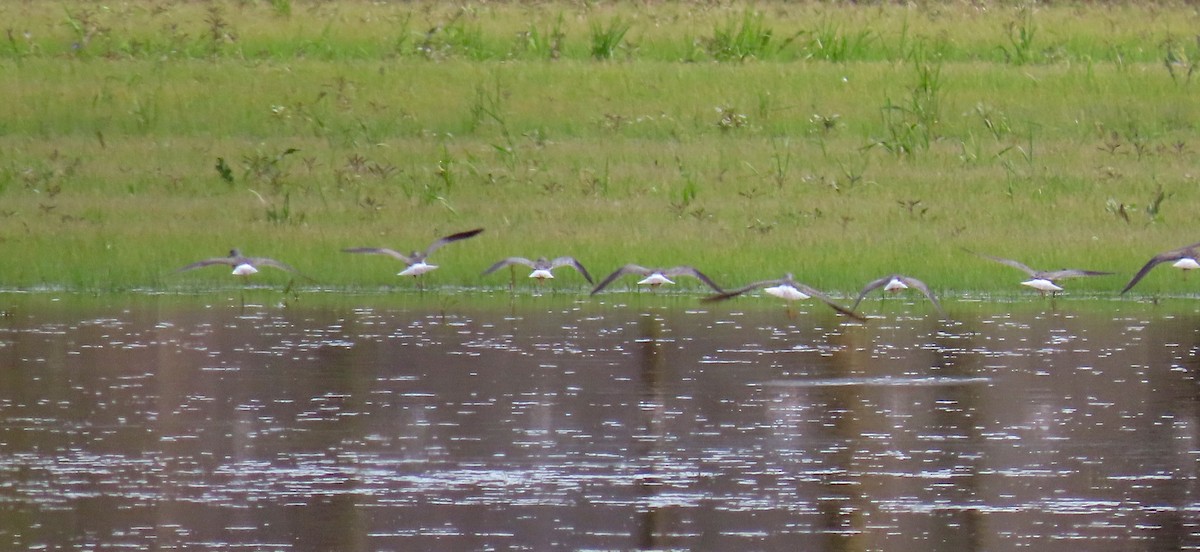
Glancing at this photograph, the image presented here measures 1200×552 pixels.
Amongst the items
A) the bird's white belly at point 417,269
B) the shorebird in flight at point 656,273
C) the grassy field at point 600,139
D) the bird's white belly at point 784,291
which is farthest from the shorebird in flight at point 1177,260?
the bird's white belly at point 417,269

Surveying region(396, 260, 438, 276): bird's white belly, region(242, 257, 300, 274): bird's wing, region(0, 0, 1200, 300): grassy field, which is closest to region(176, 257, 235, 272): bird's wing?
region(242, 257, 300, 274): bird's wing

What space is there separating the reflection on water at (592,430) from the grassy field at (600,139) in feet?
7.90

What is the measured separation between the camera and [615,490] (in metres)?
10.0

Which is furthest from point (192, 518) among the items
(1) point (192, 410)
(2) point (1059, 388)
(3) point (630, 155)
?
(3) point (630, 155)

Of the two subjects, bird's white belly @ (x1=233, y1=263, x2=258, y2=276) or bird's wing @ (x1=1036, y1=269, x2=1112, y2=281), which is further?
bird's white belly @ (x1=233, y1=263, x2=258, y2=276)

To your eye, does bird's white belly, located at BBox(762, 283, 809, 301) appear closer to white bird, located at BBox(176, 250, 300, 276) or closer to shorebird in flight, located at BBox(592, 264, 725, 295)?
shorebird in flight, located at BBox(592, 264, 725, 295)

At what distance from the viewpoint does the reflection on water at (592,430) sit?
927 cm

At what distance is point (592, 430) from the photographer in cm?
1162

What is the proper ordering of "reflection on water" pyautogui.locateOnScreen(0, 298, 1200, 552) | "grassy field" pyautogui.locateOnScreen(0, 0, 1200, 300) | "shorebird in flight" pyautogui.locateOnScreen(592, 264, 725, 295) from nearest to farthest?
"reflection on water" pyautogui.locateOnScreen(0, 298, 1200, 552)
"shorebird in flight" pyautogui.locateOnScreen(592, 264, 725, 295)
"grassy field" pyautogui.locateOnScreen(0, 0, 1200, 300)

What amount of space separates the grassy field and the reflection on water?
7.90ft

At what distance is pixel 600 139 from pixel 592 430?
1165 cm

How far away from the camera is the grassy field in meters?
19.3

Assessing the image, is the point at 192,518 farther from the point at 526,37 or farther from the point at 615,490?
the point at 526,37

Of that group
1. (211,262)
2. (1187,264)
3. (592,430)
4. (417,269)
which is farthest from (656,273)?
(592,430)
